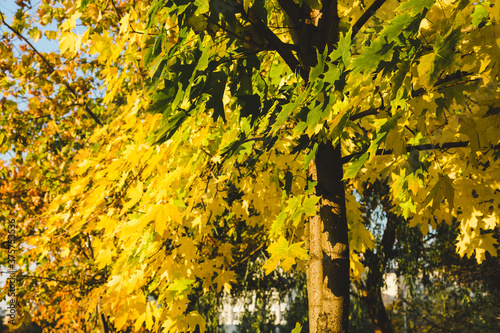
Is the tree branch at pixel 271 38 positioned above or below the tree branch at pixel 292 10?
below

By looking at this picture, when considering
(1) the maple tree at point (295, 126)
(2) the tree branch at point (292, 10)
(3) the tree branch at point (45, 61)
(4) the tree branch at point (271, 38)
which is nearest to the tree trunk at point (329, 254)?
(1) the maple tree at point (295, 126)

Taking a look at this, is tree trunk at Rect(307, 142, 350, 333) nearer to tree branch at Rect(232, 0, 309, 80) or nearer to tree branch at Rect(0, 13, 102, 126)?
tree branch at Rect(232, 0, 309, 80)

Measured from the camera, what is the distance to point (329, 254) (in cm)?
259

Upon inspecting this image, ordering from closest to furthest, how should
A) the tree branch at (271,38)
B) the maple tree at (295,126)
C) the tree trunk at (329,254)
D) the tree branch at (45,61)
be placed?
the maple tree at (295,126) → the tree branch at (271,38) → the tree trunk at (329,254) → the tree branch at (45,61)

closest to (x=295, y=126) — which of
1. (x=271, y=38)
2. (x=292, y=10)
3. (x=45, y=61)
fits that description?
(x=271, y=38)

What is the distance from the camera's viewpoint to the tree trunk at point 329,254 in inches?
99.7

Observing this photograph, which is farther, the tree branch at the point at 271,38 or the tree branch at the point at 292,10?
the tree branch at the point at 292,10

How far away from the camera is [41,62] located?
6301 mm

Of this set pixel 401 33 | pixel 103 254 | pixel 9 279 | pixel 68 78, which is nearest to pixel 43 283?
pixel 9 279

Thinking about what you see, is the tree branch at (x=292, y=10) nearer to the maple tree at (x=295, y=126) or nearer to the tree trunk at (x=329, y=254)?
the maple tree at (x=295, y=126)

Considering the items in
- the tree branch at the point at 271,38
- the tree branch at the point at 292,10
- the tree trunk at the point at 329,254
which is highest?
the tree branch at the point at 292,10

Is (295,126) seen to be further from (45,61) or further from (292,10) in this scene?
(45,61)

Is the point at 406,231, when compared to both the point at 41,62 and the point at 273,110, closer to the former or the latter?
the point at 273,110

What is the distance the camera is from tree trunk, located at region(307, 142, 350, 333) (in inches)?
99.7
